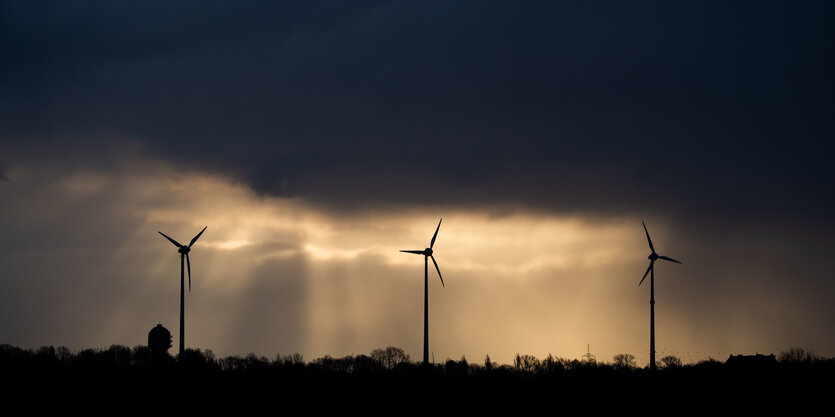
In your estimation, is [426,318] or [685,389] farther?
[685,389]

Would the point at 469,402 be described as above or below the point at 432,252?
below

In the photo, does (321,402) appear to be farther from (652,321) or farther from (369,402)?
(652,321)

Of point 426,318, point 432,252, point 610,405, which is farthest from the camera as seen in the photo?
point 432,252

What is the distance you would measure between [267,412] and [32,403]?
4320 cm

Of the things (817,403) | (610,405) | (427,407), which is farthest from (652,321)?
(427,407)

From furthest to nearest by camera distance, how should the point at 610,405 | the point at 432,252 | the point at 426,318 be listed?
1. the point at 432,252
2. the point at 610,405
3. the point at 426,318

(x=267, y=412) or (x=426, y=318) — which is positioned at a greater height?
(x=426, y=318)

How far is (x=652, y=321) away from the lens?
186250mm

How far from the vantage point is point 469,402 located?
198875 mm

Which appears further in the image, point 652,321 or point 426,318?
point 652,321

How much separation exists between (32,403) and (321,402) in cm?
5217

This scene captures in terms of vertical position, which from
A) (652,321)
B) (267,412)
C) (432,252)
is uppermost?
(432,252)

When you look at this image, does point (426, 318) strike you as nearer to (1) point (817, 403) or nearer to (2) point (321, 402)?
(2) point (321, 402)

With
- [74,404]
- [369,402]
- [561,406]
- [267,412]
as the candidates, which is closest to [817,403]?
[561,406]
